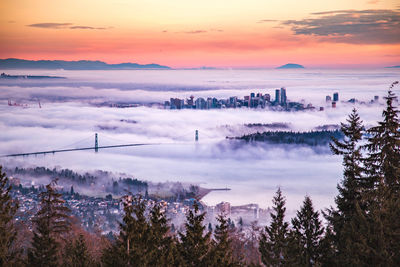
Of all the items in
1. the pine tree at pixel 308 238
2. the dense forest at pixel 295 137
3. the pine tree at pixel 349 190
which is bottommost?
the dense forest at pixel 295 137

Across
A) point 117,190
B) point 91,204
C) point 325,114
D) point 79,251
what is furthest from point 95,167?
point 79,251

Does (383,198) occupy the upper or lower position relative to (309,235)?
upper

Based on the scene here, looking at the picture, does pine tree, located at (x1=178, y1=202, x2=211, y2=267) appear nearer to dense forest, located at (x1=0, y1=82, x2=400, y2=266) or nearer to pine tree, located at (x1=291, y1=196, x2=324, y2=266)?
dense forest, located at (x1=0, y1=82, x2=400, y2=266)

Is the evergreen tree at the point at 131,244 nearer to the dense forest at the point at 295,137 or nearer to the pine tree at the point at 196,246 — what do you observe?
the pine tree at the point at 196,246

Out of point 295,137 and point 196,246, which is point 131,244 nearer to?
point 196,246

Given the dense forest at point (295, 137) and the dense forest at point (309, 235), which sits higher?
the dense forest at point (309, 235)

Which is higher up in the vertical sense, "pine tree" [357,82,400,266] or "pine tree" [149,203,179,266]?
"pine tree" [357,82,400,266]

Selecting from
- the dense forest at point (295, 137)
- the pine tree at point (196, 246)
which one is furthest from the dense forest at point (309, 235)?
the dense forest at point (295, 137)

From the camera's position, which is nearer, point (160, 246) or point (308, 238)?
point (160, 246)

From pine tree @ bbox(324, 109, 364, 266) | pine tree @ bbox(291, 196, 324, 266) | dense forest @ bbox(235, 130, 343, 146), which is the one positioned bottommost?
dense forest @ bbox(235, 130, 343, 146)

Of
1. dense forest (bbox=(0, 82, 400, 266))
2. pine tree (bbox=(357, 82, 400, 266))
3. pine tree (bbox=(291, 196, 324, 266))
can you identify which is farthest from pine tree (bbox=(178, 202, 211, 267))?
pine tree (bbox=(357, 82, 400, 266))

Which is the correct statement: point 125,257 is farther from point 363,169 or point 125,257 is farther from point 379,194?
point 363,169

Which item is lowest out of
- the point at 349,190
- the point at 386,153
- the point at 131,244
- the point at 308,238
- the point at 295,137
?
the point at 295,137

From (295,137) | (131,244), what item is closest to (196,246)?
(131,244)
